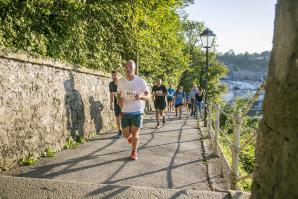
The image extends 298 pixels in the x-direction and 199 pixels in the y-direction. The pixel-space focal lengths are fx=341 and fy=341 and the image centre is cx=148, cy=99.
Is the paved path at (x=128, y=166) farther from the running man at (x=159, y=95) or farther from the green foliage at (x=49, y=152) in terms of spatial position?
the running man at (x=159, y=95)

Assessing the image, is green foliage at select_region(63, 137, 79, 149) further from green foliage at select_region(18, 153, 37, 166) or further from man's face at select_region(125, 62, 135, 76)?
man's face at select_region(125, 62, 135, 76)

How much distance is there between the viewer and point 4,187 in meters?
4.27

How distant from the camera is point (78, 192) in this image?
4223mm

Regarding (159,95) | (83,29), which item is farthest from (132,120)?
(159,95)

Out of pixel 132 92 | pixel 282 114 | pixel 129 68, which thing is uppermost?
pixel 129 68

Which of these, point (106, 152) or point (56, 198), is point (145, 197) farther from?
point (106, 152)

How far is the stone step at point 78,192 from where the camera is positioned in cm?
411

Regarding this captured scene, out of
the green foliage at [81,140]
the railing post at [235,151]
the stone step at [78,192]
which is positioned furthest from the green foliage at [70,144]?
the railing post at [235,151]

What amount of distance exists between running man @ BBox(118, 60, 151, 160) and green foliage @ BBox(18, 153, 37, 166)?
1870 mm

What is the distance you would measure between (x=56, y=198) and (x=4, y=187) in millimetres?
745

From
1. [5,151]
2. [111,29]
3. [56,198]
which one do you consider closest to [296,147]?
[56,198]

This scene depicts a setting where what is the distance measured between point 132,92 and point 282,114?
4.96 m

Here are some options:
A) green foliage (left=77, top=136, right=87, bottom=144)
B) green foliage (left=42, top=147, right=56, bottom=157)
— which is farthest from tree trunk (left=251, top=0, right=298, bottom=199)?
green foliage (left=77, top=136, right=87, bottom=144)

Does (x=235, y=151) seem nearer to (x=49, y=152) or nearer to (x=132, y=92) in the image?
(x=132, y=92)
